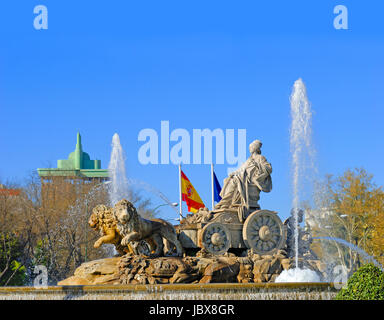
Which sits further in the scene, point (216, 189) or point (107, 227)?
point (216, 189)

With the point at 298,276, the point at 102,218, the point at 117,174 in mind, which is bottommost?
the point at 298,276

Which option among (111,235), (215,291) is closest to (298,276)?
(215,291)

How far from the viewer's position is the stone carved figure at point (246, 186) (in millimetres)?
21703

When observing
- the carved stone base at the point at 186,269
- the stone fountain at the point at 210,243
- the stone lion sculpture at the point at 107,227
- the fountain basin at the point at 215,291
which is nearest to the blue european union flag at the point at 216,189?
the stone fountain at the point at 210,243

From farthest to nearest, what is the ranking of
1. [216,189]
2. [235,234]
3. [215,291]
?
1. [216,189]
2. [235,234]
3. [215,291]

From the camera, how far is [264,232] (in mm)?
21422

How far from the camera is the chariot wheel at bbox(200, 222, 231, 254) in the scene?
68.5 feet

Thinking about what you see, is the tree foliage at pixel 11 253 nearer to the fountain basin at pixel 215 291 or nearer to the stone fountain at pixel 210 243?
the stone fountain at pixel 210 243

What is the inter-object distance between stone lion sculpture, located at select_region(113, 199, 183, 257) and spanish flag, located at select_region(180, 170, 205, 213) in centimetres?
1345

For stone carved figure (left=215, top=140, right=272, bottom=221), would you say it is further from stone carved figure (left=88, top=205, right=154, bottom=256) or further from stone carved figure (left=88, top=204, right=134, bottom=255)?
stone carved figure (left=88, top=204, right=134, bottom=255)

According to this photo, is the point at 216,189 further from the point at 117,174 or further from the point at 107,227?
the point at 107,227

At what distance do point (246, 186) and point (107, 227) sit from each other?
14.8 feet

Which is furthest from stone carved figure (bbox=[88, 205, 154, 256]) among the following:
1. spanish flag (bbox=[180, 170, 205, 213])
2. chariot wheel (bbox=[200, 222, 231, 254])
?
spanish flag (bbox=[180, 170, 205, 213])
